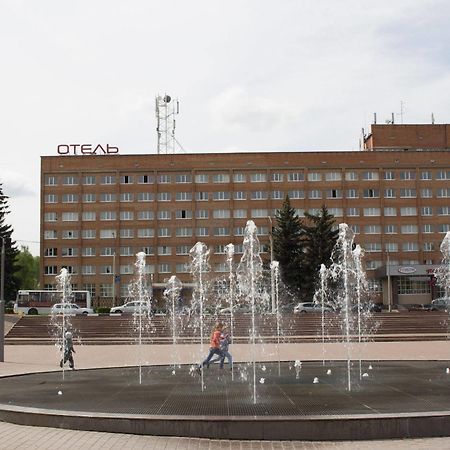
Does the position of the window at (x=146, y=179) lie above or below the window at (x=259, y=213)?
above

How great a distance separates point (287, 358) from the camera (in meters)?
21.6

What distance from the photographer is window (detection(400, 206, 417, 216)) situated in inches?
2987

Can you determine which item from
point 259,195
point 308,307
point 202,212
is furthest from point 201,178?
point 308,307

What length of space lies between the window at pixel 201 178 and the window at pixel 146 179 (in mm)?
5145

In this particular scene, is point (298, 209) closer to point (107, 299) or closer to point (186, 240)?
point (186, 240)

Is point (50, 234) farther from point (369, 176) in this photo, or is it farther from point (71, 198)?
point (369, 176)

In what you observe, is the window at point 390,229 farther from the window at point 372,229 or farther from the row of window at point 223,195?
the row of window at point 223,195

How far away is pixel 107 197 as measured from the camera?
75.9 m

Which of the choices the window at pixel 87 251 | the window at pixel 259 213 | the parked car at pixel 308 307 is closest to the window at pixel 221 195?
the window at pixel 259 213

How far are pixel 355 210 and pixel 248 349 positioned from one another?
168 feet

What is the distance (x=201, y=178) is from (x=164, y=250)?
9.46 meters

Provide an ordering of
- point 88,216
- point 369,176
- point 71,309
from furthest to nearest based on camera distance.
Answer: point 369,176 < point 88,216 < point 71,309

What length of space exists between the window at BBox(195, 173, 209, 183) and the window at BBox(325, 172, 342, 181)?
14.1 m

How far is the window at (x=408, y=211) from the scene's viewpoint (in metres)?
75.9
